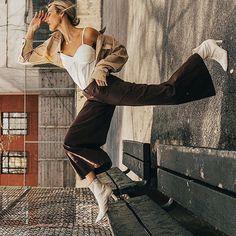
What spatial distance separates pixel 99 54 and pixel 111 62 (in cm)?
12

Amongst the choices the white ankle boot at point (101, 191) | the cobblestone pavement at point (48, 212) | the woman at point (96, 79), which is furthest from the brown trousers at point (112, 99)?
the cobblestone pavement at point (48, 212)

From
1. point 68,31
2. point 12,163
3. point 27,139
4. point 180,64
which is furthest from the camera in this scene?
point 12,163

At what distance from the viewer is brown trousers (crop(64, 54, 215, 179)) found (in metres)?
3.57

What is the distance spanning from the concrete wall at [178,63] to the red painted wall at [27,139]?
8.78 metres

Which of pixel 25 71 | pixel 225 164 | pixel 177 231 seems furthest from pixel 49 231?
pixel 25 71

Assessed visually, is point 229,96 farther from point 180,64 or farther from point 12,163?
point 12,163

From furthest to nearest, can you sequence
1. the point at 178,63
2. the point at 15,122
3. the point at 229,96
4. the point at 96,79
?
the point at 15,122
the point at 178,63
the point at 96,79
the point at 229,96

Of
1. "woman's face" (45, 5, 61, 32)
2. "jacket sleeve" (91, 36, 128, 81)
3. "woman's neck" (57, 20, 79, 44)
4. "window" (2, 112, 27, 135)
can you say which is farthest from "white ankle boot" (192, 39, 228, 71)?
"window" (2, 112, 27, 135)

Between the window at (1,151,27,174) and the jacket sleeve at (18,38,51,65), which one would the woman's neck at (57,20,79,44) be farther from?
the window at (1,151,27,174)

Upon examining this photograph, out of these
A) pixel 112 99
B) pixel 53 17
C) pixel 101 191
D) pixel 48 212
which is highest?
pixel 53 17

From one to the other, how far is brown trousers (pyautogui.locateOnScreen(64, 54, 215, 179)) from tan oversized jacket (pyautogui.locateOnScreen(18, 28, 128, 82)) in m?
0.09

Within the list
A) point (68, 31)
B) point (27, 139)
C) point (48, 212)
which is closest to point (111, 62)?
point (68, 31)

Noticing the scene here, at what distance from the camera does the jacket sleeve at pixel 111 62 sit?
3.67 meters

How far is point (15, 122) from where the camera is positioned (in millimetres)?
18531
